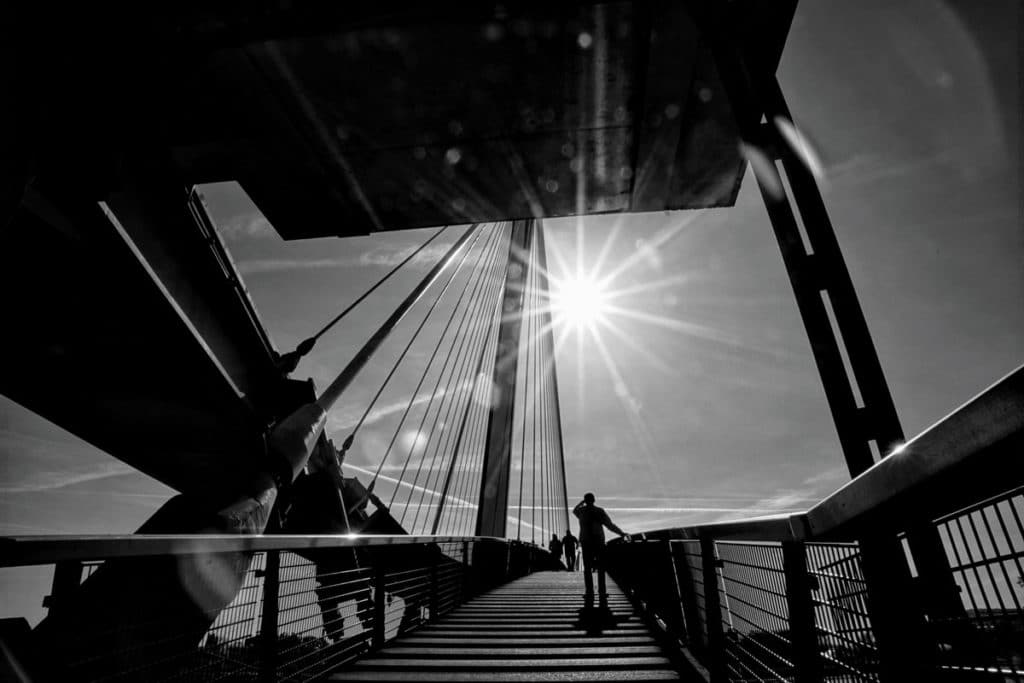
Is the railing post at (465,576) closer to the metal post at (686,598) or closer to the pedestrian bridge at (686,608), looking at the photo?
the pedestrian bridge at (686,608)

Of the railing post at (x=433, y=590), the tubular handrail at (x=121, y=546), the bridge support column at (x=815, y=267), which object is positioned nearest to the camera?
the tubular handrail at (x=121, y=546)

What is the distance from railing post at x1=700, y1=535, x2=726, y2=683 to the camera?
2.77 meters

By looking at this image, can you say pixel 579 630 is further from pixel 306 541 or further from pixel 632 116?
pixel 632 116

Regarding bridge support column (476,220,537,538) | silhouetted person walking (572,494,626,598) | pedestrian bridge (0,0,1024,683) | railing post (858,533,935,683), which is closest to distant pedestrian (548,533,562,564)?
bridge support column (476,220,537,538)

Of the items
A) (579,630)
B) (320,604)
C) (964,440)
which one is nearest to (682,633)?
(579,630)

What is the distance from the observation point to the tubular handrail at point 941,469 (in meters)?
0.80

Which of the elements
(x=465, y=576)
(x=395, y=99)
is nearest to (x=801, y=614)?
(x=395, y=99)

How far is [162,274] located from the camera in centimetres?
606

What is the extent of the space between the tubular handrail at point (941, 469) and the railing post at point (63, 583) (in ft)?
8.15

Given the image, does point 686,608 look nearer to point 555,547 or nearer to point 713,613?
point 713,613

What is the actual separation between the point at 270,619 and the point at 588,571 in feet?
13.4

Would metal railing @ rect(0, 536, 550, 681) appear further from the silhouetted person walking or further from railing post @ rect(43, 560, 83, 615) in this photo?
the silhouetted person walking

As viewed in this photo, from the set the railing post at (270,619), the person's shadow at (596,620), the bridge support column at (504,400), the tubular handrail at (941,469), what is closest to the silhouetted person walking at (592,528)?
the person's shadow at (596,620)

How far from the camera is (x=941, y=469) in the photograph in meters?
0.93
